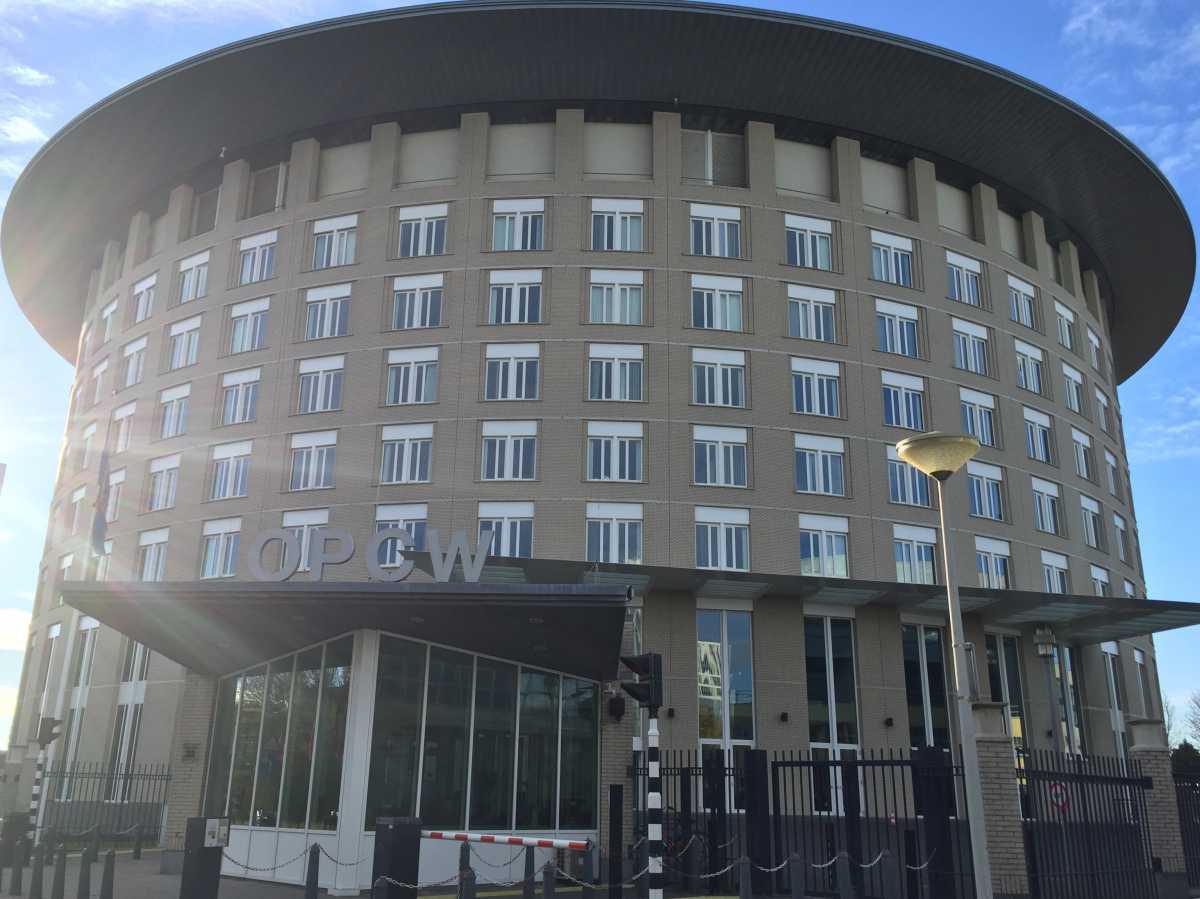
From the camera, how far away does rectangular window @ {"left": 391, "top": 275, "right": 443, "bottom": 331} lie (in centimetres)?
3956

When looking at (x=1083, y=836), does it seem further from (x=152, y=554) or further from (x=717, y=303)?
(x=152, y=554)

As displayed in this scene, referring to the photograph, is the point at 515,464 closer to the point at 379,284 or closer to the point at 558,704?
the point at 379,284

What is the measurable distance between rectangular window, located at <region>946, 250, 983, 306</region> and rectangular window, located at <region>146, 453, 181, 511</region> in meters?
31.5

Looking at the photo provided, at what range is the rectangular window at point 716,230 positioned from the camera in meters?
39.9

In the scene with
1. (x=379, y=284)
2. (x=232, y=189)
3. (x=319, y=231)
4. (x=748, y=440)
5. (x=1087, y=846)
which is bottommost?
(x=1087, y=846)

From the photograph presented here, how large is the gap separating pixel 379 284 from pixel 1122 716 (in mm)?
34230

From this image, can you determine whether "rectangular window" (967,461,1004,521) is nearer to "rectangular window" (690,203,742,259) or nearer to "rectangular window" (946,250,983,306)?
"rectangular window" (946,250,983,306)

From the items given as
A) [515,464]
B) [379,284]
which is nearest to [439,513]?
[515,464]

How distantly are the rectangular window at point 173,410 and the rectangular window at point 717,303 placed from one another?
20542 millimetres

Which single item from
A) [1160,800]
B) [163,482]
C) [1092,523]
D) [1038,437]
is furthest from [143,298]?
[1160,800]

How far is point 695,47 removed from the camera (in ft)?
129

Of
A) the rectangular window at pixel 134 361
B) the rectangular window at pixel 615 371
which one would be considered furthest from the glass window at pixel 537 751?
the rectangular window at pixel 134 361

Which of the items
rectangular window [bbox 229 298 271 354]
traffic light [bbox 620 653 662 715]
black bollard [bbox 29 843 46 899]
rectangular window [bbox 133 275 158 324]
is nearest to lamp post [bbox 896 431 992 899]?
traffic light [bbox 620 653 662 715]

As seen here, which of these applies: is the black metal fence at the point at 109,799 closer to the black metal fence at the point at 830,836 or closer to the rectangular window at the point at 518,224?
the rectangular window at the point at 518,224
